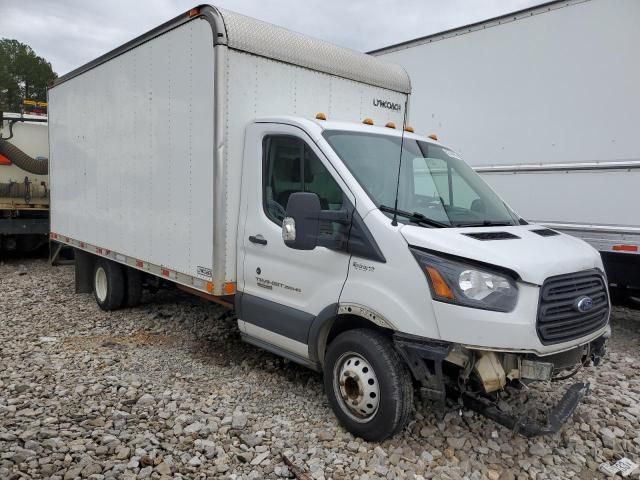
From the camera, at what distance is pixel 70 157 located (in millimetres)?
7496

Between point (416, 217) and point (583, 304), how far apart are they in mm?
1214

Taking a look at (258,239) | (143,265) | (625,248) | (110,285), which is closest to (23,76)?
(110,285)

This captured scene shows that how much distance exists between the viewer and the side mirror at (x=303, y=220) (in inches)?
140

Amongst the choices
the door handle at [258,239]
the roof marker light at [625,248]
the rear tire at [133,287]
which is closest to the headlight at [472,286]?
the door handle at [258,239]

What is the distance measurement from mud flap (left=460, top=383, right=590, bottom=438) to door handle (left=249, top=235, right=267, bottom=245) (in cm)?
193

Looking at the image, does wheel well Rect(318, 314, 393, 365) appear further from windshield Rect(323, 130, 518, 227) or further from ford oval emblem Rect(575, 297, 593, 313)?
ford oval emblem Rect(575, 297, 593, 313)

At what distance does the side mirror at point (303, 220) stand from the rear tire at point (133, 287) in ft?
12.7

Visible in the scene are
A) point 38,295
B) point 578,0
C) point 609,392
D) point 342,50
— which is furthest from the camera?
point 38,295

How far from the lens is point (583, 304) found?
3.40 m

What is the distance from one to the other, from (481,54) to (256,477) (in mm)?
5668

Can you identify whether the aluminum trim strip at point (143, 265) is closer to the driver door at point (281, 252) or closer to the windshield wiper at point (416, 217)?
the driver door at point (281, 252)

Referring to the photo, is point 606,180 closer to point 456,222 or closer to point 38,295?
point 456,222

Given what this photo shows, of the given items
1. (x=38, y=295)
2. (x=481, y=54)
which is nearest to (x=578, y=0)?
(x=481, y=54)

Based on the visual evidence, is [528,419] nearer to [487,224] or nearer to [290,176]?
[487,224]
